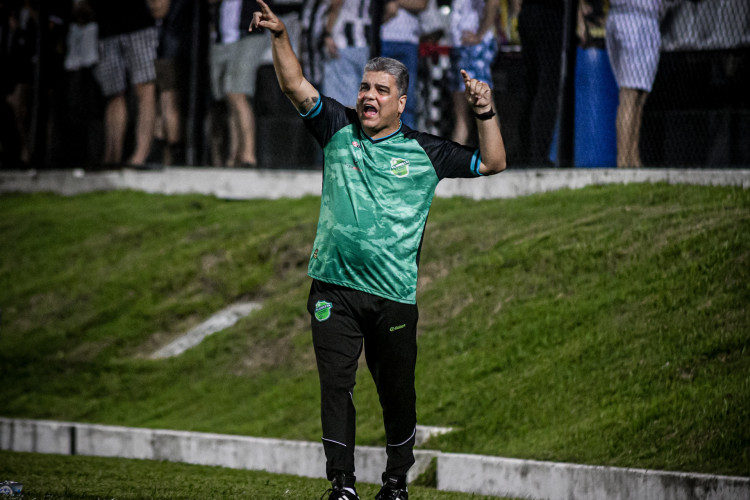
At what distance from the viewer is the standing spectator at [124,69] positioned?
1736 centimetres

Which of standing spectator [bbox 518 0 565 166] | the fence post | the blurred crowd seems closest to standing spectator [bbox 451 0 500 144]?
the blurred crowd

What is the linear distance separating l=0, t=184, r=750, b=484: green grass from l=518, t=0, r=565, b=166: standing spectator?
778mm

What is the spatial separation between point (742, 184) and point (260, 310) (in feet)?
17.9

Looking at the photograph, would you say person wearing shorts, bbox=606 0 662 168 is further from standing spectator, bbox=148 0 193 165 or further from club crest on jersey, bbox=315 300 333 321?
club crest on jersey, bbox=315 300 333 321

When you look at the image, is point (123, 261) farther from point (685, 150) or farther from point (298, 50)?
point (685, 150)

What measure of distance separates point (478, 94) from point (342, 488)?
6.68 feet

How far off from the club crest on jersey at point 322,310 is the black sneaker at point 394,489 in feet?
Answer: 2.98

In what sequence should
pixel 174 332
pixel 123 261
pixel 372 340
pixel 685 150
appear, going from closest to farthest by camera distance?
pixel 372 340
pixel 685 150
pixel 174 332
pixel 123 261

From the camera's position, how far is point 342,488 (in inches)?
221

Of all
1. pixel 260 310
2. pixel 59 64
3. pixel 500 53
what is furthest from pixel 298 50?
pixel 59 64

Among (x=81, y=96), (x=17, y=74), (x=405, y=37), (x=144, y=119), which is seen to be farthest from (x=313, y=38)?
(x=17, y=74)

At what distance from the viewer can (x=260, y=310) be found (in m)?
13.2

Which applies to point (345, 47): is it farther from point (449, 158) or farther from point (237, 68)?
point (449, 158)

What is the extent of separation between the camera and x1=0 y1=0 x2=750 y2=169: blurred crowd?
44.4 feet
